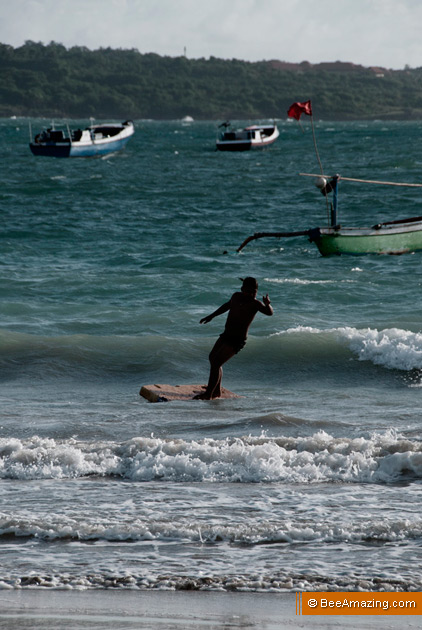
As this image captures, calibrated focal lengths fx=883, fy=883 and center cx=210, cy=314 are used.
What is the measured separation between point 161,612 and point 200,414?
207 inches

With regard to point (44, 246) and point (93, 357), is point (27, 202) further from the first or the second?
point (93, 357)

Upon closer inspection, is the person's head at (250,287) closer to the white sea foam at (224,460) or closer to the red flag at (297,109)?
the white sea foam at (224,460)

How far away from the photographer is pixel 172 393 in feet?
37.8

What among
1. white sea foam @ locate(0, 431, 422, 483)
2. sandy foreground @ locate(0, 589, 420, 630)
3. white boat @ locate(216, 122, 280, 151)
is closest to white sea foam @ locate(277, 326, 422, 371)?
white sea foam @ locate(0, 431, 422, 483)

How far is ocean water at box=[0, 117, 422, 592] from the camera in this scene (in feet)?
21.4

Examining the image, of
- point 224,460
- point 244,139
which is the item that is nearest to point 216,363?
point 224,460

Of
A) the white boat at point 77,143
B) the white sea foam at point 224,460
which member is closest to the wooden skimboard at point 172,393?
the white sea foam at point 224,460

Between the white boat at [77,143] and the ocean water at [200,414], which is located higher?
the white boat at [77,143]

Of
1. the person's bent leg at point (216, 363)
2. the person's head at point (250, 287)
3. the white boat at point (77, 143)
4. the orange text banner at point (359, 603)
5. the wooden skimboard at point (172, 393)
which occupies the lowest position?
the orange text banner at point (359, 603)

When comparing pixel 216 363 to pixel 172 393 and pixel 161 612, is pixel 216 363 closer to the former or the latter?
pixel 172 393

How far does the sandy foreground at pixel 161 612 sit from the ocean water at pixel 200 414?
6.2 inches

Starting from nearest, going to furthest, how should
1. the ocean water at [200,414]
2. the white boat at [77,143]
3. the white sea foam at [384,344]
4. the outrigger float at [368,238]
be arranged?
the ocean water at [200,414] → the white sea foam at [384,344] → the outrigger float at [368,238] → the white boat at [77,143]

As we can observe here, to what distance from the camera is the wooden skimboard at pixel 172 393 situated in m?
11.4

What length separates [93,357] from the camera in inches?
595
